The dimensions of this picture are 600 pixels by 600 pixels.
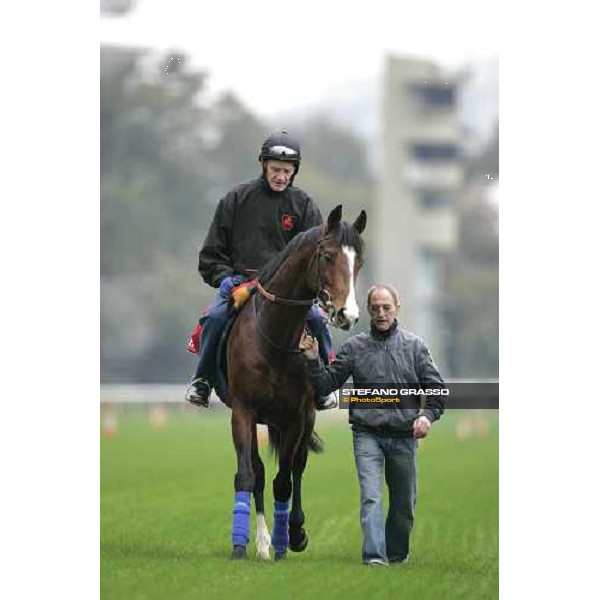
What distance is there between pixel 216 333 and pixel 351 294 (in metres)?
1.33

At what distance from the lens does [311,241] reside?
7.58 metres

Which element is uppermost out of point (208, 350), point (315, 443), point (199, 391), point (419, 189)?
point (419, 189)

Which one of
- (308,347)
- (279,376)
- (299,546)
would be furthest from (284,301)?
(299,546)

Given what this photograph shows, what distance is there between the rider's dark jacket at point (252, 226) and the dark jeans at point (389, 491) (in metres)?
1.24

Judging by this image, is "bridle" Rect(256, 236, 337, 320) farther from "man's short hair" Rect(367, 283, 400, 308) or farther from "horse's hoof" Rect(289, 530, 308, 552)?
"horse's hoof" Rect(289, 530, 308, 552)

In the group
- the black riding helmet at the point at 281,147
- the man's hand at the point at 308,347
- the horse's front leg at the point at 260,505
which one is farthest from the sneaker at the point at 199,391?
the black riding helmet at the point at 281,147

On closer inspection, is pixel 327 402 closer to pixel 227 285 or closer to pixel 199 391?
pixel 199 391

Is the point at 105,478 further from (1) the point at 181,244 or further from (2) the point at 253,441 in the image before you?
(1) the point at 181,244

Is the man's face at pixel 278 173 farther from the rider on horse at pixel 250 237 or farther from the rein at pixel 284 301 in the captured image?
the rein at pixel 284 301

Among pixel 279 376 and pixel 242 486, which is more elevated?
pixel 279 376

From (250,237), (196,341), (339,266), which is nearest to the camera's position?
(339,266)

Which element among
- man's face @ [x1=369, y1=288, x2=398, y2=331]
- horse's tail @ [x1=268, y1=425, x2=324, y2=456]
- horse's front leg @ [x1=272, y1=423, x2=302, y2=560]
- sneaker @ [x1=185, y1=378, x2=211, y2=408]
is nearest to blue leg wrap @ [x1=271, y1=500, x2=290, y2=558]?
horse's front leg @ [x1=272, y1=423, x2=302, y2=560]
